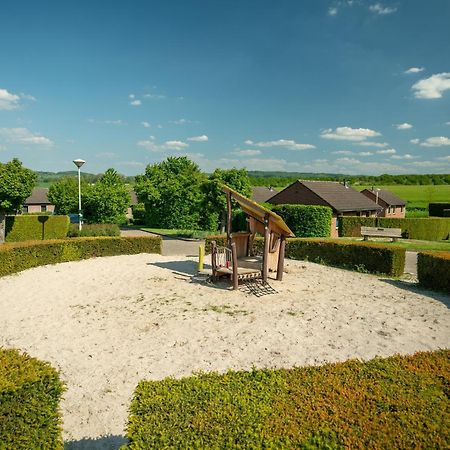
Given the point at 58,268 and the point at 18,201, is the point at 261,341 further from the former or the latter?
the point at 18,201

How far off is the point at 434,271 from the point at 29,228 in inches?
1110

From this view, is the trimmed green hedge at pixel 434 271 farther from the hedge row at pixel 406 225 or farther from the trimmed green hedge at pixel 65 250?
the hedge row at pixel 406 225

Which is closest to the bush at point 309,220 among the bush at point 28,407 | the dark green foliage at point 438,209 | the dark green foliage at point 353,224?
the dark green foliage at point 353,224

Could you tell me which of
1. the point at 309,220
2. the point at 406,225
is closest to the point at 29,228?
the point at 309,220

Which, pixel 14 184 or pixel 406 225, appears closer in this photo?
pixel 14 184

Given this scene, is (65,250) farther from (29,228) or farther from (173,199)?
(173,199)

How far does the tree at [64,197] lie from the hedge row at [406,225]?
3292 cm

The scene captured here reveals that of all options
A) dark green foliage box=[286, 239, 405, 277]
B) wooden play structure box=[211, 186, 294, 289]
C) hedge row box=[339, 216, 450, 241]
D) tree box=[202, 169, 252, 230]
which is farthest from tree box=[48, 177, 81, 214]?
wooden play structure box=[211, 186, 294, 289]

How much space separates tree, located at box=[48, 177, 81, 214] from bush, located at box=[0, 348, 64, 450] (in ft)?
148

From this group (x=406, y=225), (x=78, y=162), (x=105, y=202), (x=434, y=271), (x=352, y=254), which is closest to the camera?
(x=434, y=271)

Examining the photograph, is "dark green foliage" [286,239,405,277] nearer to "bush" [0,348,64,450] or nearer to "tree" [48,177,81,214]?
"bush" [0,348,64,450]

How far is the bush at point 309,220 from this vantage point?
27.7 m

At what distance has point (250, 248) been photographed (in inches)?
598

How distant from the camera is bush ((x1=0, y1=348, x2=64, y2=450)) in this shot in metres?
3.88
